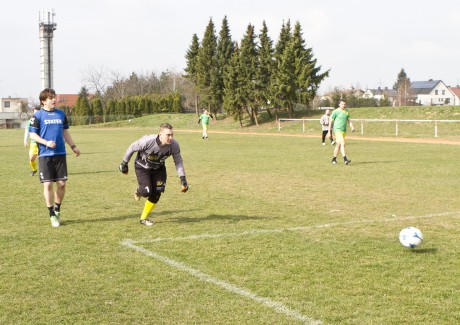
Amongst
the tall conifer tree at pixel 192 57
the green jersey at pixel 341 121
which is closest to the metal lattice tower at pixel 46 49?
the tall conifer tree at pixel 192 57

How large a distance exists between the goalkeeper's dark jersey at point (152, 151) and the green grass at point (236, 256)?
0.95 meters

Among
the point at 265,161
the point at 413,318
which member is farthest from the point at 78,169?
the point at 413,318

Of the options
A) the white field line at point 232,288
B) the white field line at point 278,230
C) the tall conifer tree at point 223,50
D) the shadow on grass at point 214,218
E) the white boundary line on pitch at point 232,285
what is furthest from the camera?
the tall conifer tree at point 223,50

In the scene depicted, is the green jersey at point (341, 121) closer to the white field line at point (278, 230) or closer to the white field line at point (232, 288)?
the white field line at point (278, 230)

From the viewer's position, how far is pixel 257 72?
56.0 m

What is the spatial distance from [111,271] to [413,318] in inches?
122

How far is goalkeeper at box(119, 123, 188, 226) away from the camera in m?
8.20

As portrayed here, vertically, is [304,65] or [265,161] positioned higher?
[304,65]

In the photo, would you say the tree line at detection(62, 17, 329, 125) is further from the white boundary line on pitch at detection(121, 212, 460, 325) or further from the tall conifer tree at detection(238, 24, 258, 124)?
the white boundary line on pitch at detection(121, 212, 460, 325)

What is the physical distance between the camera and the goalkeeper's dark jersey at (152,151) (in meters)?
8.23

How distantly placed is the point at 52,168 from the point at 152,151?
5.27 ft

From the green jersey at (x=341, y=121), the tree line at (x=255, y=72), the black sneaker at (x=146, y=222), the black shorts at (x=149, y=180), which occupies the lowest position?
the black sneaker at (x=146, y=222)

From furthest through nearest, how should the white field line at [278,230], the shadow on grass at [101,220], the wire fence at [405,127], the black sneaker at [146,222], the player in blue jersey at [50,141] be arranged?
the wire fence at [405,127] < the shadow on grass at [101,220] < the black sneaker at [146,222] < the player in blue jersey at [50,141] < the white field line at [278,230]

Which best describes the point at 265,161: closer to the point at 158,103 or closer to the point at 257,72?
the point at 257,72
